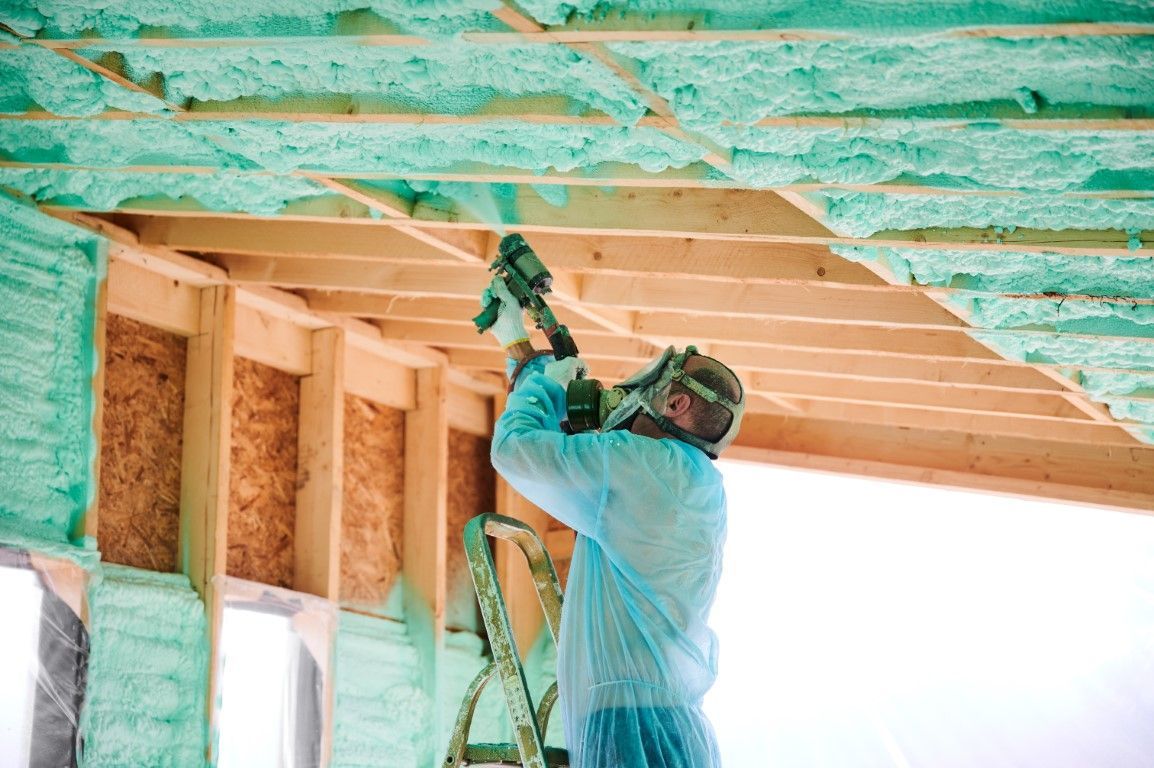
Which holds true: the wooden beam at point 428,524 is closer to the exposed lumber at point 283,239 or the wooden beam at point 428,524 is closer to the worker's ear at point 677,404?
the exposed lumber at point 283,239

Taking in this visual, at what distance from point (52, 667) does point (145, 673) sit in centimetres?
30

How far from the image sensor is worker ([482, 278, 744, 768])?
256 cm

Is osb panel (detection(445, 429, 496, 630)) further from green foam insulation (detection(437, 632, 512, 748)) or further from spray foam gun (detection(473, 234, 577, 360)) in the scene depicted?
spray foam gun (detection(473, 234, 577, 360))

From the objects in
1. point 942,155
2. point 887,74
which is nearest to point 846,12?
point 887,74

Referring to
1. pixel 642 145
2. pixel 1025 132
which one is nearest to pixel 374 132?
pixel 642 145

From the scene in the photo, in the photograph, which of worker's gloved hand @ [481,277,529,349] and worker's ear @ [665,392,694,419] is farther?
worker's gloved hand @ [481,277,529,349]

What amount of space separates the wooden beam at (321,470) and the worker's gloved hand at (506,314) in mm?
1578

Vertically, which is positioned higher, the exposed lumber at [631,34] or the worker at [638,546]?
the exposed lumber at [631,34]

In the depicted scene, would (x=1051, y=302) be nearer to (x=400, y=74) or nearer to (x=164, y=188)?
(x=400, y=74)

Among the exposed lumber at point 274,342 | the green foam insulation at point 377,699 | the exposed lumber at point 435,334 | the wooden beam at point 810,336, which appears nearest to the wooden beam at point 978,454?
the exposed lumber at point 435,334

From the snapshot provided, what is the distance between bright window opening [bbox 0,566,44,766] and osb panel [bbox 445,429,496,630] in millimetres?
1948

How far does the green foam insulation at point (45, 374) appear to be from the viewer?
3430 millimetres

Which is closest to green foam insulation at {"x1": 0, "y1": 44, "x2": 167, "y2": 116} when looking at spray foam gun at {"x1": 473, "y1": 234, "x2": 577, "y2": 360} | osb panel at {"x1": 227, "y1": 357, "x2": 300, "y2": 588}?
spray foam gun at {"x1": 473, "y1": 234, "x2": 577, "y2": 360}

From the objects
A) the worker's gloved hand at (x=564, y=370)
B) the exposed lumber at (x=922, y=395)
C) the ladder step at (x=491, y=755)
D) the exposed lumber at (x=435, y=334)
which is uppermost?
the exposed lumber at (x=435, y=334)
